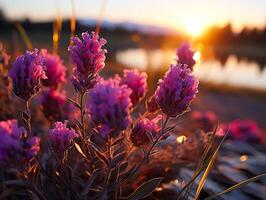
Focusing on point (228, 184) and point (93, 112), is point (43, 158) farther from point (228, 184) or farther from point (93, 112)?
point (93, 112)

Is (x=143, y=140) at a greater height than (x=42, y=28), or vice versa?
(x=143, y=140)

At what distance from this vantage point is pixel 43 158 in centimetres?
278

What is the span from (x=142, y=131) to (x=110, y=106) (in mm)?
572

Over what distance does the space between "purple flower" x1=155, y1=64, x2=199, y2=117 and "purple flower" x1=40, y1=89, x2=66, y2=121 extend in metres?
1.20

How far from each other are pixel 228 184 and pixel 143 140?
3.96 ft

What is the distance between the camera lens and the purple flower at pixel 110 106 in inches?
48.5

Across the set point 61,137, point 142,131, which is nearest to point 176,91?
point 142,131

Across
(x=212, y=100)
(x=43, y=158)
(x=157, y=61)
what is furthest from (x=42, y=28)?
(x=43, y=158)

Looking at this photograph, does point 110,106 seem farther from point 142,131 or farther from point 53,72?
point 53,72

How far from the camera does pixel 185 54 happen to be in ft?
7.32

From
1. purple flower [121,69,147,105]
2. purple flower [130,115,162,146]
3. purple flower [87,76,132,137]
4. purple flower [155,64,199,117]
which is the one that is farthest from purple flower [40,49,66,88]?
purple flower [87,76,132,137]

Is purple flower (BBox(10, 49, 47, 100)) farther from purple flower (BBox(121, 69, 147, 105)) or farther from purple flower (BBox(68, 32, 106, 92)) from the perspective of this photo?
purple flower (BBox(121, 69, 147, 105))

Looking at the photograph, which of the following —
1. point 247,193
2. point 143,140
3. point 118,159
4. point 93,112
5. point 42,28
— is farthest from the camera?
point 42,28

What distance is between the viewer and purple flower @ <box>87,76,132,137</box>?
4.04ft
